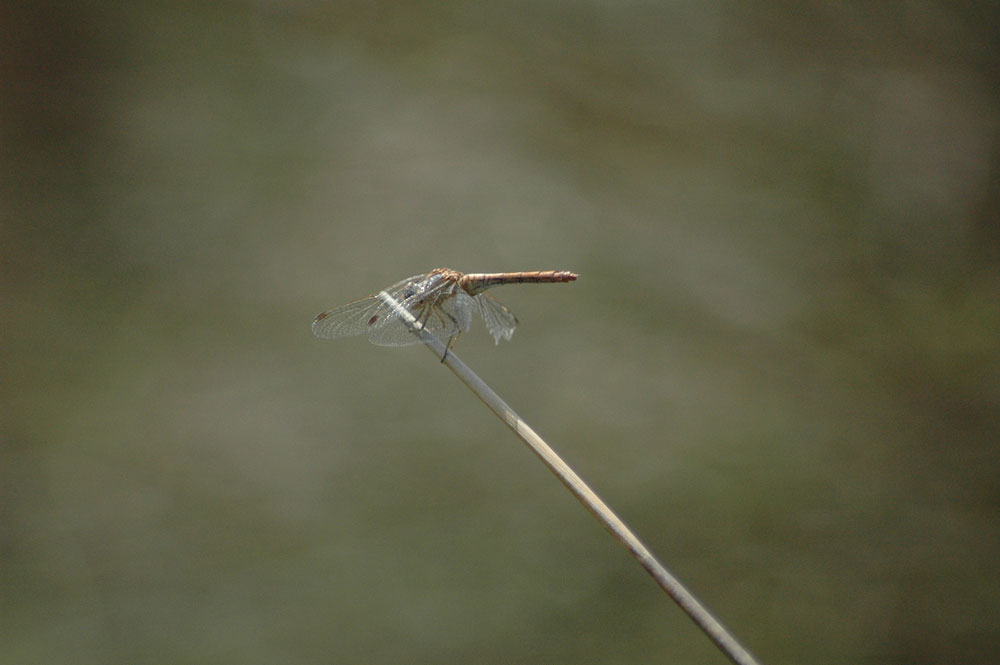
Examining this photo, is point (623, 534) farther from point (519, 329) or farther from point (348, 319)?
point (519, 329)

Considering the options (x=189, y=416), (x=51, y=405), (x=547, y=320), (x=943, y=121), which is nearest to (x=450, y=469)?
(x=547, y=320)

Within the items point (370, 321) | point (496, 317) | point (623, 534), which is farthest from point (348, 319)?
point (623, 534)

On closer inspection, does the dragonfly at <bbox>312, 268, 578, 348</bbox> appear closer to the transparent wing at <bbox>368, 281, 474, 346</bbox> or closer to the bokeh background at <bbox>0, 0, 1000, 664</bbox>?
the transparent wing at <bbox>368, 281, 474, 346</bbox>

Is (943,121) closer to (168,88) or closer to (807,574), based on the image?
(807,574)

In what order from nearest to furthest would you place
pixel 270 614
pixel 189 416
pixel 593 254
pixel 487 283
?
pixel 487 283 < pixel 270 614 < pixel 189 416 < pixel 593 254

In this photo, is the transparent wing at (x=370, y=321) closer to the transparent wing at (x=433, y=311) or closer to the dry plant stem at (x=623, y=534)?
the transparent wing at (x=433, y=311)
